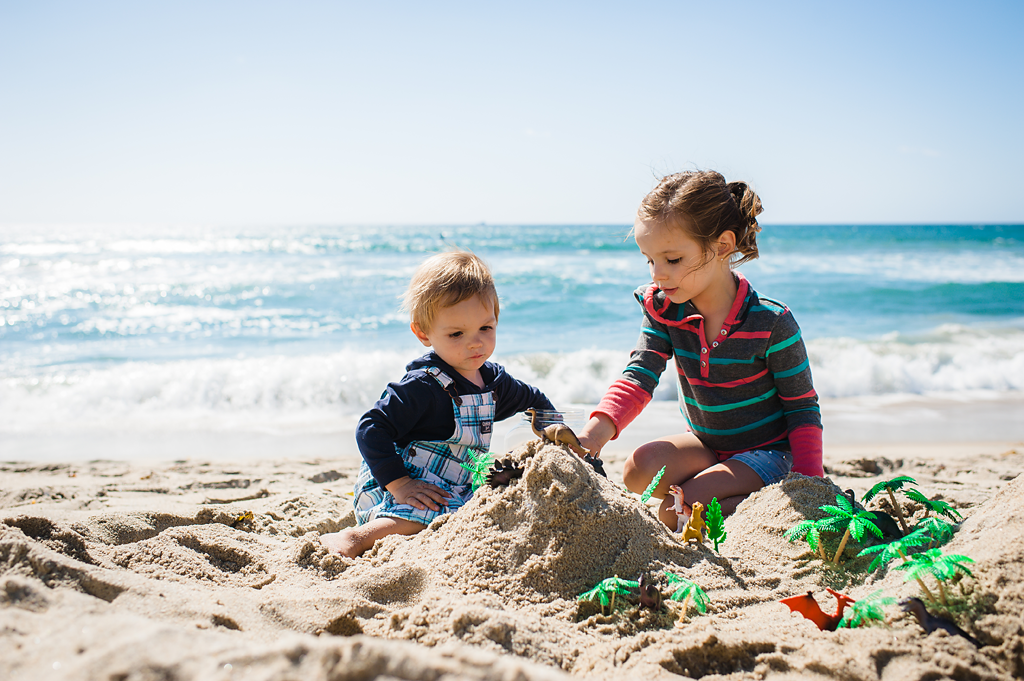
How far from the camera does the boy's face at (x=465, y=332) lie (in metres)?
2.48

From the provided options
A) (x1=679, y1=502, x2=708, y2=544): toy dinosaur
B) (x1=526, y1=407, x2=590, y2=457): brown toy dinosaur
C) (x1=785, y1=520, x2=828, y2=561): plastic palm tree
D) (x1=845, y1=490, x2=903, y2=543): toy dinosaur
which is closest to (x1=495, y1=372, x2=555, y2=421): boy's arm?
(x1=526, y1=407, x2=590, y2=457): brown toy dinosaur

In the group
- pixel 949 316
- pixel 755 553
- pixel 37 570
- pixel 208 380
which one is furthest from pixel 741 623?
pixel 949 316

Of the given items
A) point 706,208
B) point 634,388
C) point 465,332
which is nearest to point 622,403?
point 634,388

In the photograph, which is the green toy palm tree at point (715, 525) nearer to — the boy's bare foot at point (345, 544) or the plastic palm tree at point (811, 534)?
the plastic palm tree at point (811, 534)

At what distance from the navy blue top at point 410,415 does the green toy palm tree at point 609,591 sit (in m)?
1.01

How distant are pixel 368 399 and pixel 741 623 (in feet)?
17.8

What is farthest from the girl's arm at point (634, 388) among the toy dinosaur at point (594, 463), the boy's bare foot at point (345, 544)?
the boy's bare foot at point (345, 544)

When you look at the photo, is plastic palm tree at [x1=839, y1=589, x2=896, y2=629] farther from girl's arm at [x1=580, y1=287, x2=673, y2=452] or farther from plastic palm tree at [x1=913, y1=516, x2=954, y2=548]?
girl's arm at [x1=580, y1=287, x2=673, y2=452]

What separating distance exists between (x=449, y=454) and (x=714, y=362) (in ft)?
4.06

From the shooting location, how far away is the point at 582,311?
1198 cm

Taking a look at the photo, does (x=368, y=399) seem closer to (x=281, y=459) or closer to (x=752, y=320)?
(x=281, y=459)

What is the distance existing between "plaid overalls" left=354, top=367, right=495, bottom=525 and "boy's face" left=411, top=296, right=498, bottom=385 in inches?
4.0

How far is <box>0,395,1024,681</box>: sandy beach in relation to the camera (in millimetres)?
1098

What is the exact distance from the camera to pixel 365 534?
2271 mm
